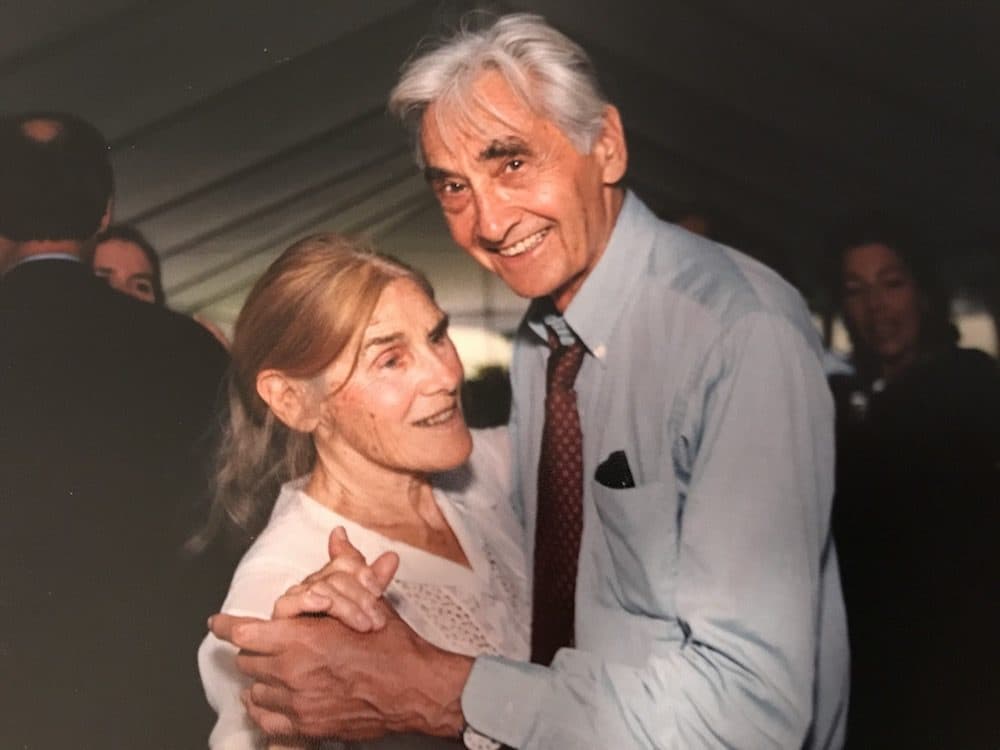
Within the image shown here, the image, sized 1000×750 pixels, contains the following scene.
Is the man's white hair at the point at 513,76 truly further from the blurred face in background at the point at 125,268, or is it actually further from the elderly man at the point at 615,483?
the blurred face in background at the point at 125,268

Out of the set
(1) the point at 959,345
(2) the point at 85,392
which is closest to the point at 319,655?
(2) the point at 85,392

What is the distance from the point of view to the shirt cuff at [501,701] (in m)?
1.40

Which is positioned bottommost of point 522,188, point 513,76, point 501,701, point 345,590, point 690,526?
point 501,701

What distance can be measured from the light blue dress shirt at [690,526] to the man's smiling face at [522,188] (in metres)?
0.04

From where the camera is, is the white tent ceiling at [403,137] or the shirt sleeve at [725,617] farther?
the white tent ceiling at [403,137]

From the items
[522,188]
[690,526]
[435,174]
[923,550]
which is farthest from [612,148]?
[923,550]

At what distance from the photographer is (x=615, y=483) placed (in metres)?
1.44

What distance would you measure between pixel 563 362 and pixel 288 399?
0.39 meters

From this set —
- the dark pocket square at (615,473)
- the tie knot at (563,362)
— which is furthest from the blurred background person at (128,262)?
the dark pocket square at (615,473)

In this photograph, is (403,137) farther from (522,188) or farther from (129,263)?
(129,263)

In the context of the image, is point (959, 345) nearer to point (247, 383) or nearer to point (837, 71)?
point (837, 71)

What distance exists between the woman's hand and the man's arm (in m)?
0.01

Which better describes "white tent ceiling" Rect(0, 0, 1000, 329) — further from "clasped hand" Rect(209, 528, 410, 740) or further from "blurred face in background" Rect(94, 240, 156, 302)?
"clasped hand" Rect(209, 528, 410, 740)

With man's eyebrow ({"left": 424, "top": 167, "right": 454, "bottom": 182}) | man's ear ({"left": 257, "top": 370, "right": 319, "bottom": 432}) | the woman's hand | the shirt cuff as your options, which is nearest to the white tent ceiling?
man's eyebrow ({"left": 424, "top": 167, "right": 454, "bottom": 182})
